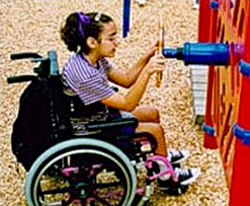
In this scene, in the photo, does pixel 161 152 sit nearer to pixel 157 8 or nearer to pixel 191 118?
pixel 191 118

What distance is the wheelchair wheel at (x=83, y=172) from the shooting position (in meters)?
1.92

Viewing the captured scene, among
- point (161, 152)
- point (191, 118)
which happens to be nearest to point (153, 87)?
point (191, 118)

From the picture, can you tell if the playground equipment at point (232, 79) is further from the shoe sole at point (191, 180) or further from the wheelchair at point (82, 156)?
the wheelchair at point (82, 156)

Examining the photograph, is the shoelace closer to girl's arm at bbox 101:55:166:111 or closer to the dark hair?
girl's arm at bbox 101:55:166:111

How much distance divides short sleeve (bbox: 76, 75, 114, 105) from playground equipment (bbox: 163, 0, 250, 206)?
0.27m

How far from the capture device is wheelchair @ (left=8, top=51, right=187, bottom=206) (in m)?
1.93

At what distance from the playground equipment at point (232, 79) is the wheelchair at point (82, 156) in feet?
0.94

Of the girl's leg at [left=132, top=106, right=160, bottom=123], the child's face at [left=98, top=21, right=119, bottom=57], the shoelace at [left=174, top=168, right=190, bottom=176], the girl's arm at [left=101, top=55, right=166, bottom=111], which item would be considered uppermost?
the child's face at [left=98, top=21, right=119, bottom=57]

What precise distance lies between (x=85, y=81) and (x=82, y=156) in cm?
26

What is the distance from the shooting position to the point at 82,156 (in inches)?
76.2

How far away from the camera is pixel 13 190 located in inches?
90.7

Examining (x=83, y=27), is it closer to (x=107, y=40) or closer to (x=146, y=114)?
(x=107, y=40)

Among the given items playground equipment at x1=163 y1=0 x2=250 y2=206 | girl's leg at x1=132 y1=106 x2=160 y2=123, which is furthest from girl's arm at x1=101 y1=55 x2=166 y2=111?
girl's leg at x1=132 y1=106 x2=160 y2=123

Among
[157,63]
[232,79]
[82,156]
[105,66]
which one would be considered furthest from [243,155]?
[105,66]
